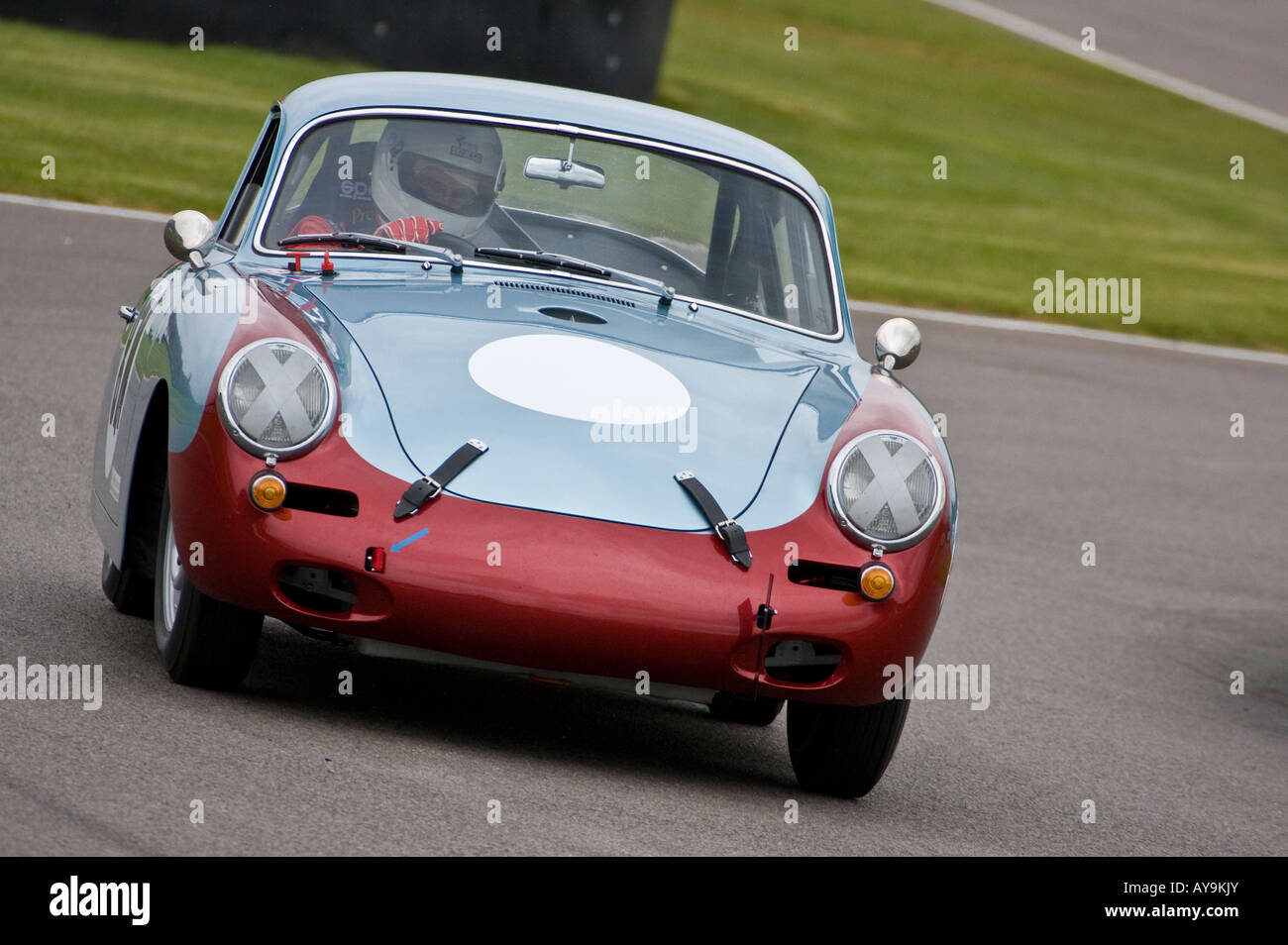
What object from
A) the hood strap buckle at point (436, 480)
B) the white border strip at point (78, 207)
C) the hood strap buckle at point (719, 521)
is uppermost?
the white border strip at point (78, 207)

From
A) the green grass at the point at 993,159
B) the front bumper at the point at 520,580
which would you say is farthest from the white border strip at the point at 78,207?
the front bumper at the point at 520,580

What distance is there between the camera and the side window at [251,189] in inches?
210

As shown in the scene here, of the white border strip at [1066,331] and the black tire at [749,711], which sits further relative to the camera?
the white border strip at [1066,331]

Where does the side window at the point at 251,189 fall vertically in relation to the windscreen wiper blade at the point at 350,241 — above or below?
above

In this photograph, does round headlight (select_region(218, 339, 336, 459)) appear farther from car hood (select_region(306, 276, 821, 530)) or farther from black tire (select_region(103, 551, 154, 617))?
black tire (select_region(103, 551, 154, 617))

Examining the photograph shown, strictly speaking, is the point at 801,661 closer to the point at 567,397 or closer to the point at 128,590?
the point at 567,397

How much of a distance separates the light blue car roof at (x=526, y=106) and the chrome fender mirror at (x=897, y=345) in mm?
481

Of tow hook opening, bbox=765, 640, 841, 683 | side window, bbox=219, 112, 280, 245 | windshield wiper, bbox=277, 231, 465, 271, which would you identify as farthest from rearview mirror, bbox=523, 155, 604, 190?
tow hook opening, bbox=765, 640, 841, 683

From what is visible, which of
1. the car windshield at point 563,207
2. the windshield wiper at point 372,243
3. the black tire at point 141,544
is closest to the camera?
the black tire at point 141,544

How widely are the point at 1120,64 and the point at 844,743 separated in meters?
33.4

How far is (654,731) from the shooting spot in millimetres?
5059

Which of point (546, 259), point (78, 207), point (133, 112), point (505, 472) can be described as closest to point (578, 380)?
point (505, 472)

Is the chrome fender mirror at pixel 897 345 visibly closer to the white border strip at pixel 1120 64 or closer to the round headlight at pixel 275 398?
the round headlight at pixel 275 398
